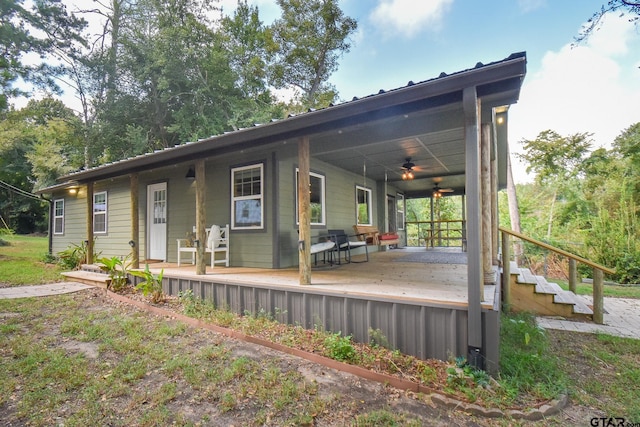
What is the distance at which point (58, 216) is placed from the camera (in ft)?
35.9

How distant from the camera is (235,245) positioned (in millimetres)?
6262

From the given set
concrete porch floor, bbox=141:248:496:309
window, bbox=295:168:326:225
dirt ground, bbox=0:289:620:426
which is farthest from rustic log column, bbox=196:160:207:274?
window, bbox=295:168:326:225

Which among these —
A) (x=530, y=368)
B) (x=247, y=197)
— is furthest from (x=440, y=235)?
(x=530, y=368)

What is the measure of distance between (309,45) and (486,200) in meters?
13.9

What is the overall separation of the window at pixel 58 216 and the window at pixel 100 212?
2.60 metres

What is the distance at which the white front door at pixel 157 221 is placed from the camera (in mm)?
7582

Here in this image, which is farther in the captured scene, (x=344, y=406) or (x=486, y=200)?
(x=486, y=200)

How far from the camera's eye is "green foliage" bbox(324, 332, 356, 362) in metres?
2.91

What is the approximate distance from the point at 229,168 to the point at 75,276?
4.07m

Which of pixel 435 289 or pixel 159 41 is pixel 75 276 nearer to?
pixel 435 289

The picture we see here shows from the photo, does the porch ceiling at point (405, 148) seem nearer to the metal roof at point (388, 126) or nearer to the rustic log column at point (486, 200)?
the metal roof at point (388, 126)

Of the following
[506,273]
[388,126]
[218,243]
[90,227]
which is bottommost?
[506,273]

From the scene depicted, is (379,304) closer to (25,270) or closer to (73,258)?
(73,258)

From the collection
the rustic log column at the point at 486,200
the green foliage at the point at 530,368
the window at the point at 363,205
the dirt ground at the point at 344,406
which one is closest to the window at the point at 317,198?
the window at the point at 363,205
